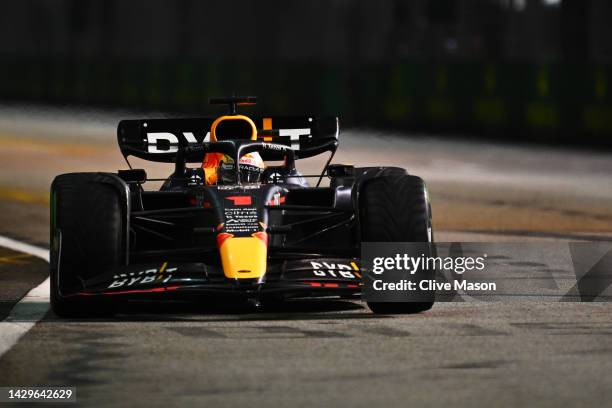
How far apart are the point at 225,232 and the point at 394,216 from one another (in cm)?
100

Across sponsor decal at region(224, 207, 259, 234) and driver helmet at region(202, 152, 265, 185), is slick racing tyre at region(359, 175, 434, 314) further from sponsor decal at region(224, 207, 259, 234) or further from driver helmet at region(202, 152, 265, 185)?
driver helmet at region(202, 152, 265, 185)

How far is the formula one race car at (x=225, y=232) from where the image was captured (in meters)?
9.90

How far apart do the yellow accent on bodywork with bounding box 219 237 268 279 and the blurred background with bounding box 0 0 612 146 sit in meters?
21.7

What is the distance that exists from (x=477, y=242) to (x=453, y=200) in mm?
5198

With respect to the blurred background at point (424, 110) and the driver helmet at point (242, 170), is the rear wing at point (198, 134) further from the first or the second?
the blurred background at point (424, 110)

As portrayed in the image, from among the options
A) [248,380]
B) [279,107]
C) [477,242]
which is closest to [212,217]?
[248,380]

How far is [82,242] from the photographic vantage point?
1016cm

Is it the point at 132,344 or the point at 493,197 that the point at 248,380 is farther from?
the point at 493,197

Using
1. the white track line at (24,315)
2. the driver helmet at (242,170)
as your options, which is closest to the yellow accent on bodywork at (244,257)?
the white track line at (24,315)

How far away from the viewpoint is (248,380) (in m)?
7.75

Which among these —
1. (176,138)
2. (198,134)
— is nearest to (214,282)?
(176,138)

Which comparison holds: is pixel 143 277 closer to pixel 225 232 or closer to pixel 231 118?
pixel 225 232

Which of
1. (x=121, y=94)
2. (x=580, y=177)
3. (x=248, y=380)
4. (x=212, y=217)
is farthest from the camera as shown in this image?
(x=121, y=94)

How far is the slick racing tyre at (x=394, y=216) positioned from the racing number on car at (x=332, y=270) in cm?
26
